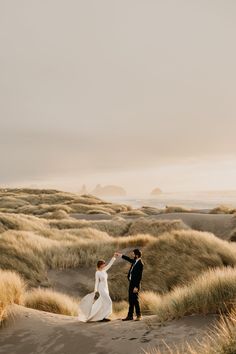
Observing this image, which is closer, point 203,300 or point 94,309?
point 203,300

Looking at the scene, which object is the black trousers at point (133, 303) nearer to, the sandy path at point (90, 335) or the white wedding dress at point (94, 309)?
the sandy path at point (90, 335)

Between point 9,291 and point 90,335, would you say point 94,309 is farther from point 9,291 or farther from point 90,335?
point 9,291

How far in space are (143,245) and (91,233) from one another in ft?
21.0

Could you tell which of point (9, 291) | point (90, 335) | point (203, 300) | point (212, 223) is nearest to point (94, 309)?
point (90, 335)

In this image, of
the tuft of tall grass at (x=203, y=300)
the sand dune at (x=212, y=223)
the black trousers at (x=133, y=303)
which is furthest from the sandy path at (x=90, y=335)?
the sand dune at (x=212, y=223)

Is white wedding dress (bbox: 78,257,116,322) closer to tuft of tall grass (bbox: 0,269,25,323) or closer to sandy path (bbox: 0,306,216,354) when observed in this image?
sandy path (bbox: 0,306,216,354)

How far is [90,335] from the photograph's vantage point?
8.35 meters

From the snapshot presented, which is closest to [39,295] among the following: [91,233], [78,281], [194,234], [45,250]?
[78,281]

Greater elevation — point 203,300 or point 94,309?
point 203,300

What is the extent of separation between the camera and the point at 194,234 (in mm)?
19000

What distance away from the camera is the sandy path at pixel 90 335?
7.43m

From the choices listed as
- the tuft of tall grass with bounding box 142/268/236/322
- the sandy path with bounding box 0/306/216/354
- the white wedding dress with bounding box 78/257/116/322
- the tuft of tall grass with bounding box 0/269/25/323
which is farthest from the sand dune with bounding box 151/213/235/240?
the sandy path with bounding box 0/306/216/354

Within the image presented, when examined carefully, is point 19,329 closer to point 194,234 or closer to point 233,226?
point 194,234

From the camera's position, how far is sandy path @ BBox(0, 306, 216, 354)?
7434mm
